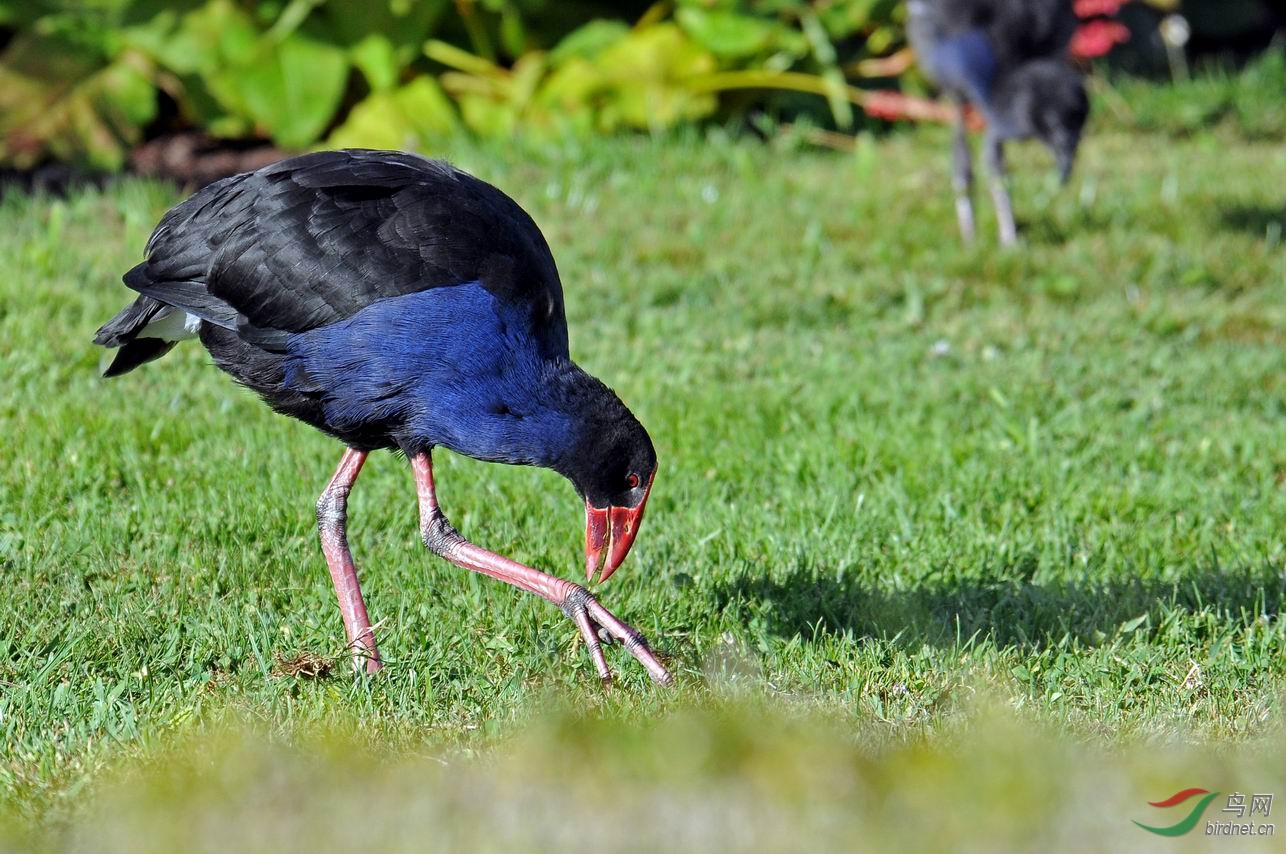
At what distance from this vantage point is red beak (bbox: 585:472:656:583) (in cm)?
360

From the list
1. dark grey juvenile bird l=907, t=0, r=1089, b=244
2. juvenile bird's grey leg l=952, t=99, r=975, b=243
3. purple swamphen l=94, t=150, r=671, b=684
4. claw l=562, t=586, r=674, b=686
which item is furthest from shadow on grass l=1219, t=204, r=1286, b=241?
claw l=562, t=586, r=674, b=686

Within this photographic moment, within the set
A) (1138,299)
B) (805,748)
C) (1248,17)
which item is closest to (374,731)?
(805,748)

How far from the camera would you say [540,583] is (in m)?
3.56

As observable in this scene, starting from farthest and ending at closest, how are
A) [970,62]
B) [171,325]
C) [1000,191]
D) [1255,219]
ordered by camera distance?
1. [1255,219]
2. [970,62]
3. [1000,191]
4. [171,325]

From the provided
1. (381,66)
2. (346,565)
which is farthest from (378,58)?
(346,565)

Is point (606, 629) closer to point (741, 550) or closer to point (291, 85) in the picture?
point (741, 550)

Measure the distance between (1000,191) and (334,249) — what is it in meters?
4.53

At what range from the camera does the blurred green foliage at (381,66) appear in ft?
24.8

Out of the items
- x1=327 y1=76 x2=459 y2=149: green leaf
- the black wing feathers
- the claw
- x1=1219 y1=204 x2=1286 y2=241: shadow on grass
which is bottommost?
x1=1219 y1=204 x2=1286 y2=241: shadow on grass

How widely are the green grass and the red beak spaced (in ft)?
0.81

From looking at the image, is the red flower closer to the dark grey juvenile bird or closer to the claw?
the dark grey juvenile bird

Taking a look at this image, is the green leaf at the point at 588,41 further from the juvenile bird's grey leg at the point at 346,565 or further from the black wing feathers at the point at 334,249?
the juvenile bird's grey leg at the point at 346,565

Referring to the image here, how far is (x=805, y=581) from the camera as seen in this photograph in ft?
13.5

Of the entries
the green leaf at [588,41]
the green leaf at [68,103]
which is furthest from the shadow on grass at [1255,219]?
the green leaf at [68,103]
